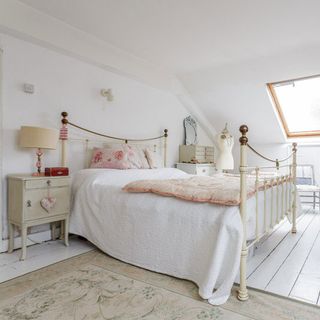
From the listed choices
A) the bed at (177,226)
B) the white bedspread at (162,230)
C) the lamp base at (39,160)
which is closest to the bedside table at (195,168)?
the bed at (177,226)

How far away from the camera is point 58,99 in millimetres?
3004

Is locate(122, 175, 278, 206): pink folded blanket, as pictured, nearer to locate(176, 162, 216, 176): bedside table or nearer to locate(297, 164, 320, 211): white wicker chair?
locate(176, 162, 216, 176): bedside table

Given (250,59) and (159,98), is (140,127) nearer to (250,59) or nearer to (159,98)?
(159,98)

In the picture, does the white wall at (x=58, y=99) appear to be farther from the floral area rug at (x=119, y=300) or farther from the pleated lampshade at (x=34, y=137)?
the floral area rug at (x=119, y=300)

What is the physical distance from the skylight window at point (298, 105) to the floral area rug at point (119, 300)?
11.3 ft

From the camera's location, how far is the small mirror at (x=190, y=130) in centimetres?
503

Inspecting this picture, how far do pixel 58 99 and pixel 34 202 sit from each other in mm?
1149

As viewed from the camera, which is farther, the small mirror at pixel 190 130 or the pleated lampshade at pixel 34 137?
the small mirror at pixel 190 130

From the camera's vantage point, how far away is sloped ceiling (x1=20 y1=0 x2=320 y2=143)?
2570 mm

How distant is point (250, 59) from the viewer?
379 cm

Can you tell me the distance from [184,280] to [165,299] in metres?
0.29

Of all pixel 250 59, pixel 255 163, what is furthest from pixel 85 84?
pixel 255 163

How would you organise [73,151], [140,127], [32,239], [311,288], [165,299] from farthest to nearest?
[140,127], [73,151], [32,239], [311,288], [165,299]

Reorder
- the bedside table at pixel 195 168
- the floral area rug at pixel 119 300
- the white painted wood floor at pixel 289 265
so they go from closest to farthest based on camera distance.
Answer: the floral area rug at pixel 119 300 → the white painted wood floor at pixel 289 265 → the bedside table at pixel 195 168
